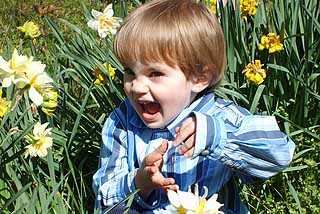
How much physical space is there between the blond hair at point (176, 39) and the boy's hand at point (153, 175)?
0.92ft

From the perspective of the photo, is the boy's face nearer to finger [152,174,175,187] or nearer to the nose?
the nose

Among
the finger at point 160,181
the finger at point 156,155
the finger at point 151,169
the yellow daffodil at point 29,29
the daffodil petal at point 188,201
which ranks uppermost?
the yellow daffodil at point 29,29

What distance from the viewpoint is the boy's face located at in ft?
6.77

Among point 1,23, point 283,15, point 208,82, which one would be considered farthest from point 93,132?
point 1,23

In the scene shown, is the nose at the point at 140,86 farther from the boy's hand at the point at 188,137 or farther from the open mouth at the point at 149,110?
the boy's hand at the point at 188,137

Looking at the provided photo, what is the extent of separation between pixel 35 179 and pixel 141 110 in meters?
0.42

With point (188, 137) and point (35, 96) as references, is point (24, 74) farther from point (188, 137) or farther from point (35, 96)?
point (188, 137)

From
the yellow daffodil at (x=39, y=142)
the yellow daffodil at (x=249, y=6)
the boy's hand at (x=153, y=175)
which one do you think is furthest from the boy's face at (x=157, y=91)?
the yellow daffodil at (x=249, y=6)

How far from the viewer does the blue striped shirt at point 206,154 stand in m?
1.95

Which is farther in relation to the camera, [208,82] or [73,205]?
[73,205]

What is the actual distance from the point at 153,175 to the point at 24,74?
1.37 ft

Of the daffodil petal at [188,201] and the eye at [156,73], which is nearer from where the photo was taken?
the daffodil petal at [188,201]

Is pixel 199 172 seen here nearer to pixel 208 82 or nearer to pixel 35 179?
pixel 208 82

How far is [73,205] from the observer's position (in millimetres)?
2490
